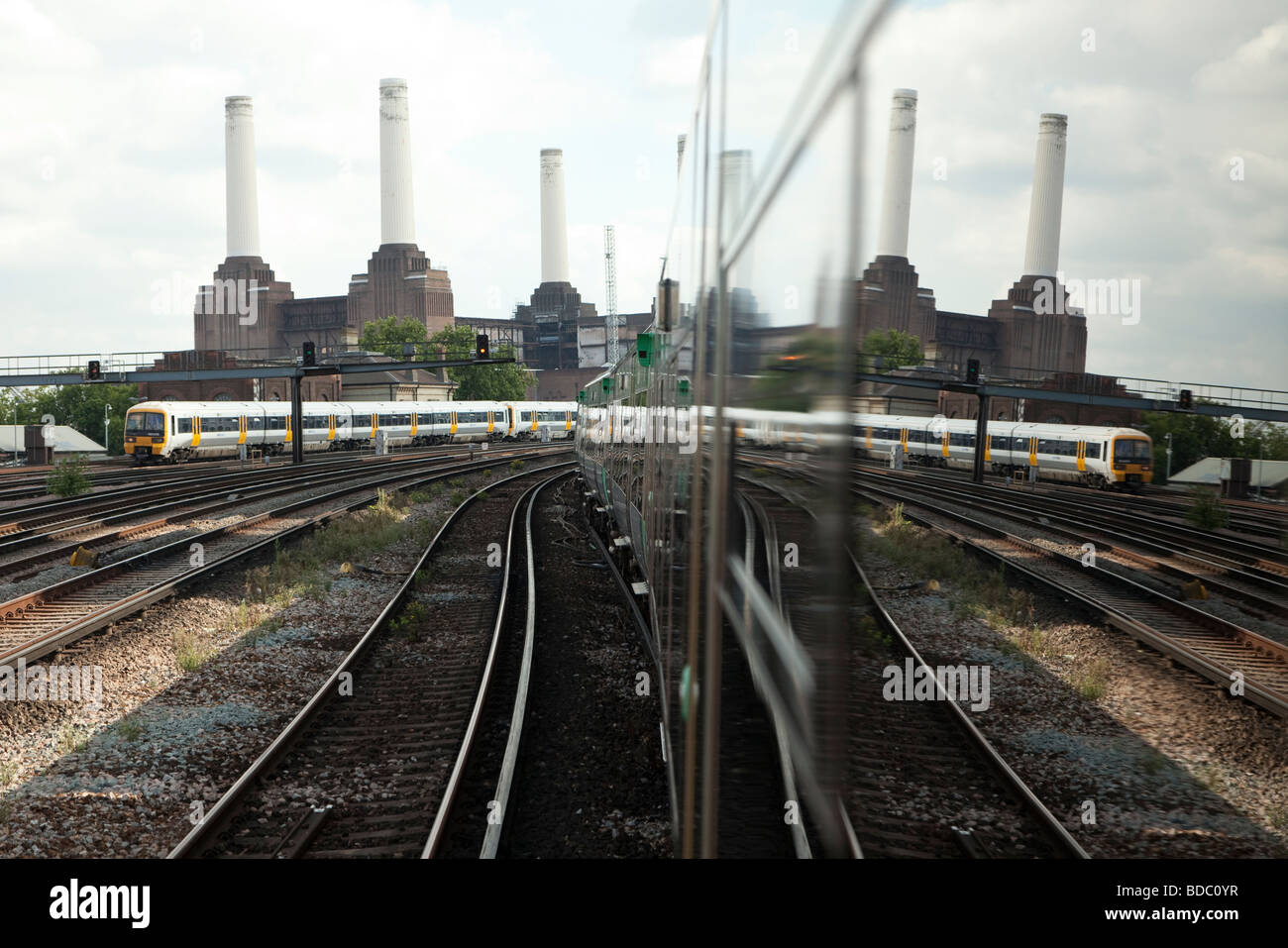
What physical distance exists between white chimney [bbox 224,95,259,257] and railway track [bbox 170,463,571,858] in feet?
333

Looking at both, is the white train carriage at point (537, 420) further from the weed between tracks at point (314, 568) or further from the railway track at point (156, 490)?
the weed between tracks at point (314, 568)

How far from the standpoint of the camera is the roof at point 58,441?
53156 mm

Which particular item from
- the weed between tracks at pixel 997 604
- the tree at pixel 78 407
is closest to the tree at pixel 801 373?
the weed between tracks at pixel 997 604

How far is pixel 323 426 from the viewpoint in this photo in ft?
162

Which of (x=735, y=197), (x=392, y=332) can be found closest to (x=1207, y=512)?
(x=735, y=197)

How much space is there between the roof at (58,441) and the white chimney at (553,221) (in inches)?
3031

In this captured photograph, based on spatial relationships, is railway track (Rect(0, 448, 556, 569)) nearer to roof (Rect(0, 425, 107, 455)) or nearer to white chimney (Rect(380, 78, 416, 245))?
roof (Rect(0, 425, 107, 455))

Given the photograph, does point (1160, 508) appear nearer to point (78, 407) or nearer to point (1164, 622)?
point (1164, 622)

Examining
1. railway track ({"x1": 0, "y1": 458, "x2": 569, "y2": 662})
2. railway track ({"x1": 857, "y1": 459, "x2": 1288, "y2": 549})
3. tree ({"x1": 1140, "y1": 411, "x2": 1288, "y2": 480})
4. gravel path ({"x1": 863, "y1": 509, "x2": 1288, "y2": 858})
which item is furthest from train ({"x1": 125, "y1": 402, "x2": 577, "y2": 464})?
tree ({"x1": 1140, "y1": 411, "x2": 1288, "y2": 480})
